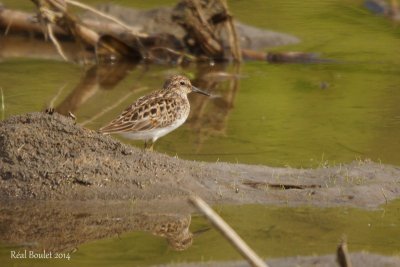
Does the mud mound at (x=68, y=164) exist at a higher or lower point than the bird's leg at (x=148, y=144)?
higher

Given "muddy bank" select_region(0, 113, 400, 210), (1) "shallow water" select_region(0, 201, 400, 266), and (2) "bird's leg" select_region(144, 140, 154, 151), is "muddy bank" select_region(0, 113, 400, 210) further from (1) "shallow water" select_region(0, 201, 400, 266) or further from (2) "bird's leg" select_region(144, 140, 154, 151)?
(2) "bird's leg" select_region(144, 140, 154, 151)

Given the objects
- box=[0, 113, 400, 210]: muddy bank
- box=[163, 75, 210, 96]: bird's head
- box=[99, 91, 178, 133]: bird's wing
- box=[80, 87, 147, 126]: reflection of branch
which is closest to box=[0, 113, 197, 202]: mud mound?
box=[0, 113, 400, 210]: muddy bank

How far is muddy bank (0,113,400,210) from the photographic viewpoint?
8.27 metres

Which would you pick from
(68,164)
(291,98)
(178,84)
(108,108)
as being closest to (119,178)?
(68,164)

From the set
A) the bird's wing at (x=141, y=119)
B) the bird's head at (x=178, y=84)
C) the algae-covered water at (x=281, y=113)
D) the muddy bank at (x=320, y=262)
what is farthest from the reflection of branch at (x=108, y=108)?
the muddy bank at (x=320, y=262)

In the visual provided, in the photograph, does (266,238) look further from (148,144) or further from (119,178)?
(148,144)

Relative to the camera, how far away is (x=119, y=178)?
8398 millimetres

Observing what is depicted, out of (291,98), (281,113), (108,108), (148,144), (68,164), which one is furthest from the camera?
(291,98)

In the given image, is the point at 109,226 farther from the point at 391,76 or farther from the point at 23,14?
the point at 23,14

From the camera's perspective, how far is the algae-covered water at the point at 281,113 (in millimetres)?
7441

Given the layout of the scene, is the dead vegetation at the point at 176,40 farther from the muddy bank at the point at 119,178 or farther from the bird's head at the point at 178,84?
the muddy bank at the point at 119,178

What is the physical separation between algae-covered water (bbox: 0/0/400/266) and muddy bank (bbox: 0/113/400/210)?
0.98 ft

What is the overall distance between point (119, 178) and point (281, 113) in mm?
4735

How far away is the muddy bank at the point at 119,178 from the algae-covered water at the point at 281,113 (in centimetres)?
30
